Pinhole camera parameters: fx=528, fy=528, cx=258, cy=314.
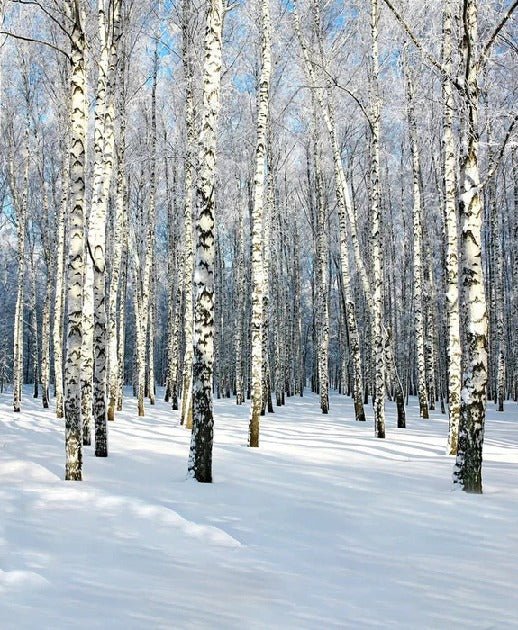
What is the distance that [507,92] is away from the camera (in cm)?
1315

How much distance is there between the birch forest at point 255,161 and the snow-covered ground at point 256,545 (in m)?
0.72

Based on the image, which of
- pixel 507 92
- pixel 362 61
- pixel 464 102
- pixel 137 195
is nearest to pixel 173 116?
pixel 137 195

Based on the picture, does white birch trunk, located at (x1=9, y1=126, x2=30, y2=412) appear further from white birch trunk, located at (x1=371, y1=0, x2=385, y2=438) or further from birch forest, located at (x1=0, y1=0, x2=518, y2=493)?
white birch trunk, located at (x1=371, y1=0, x2=385, y2=438)

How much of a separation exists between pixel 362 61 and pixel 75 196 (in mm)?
11841

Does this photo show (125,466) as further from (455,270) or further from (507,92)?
(507,92)

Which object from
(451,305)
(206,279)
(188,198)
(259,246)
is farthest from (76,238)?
(188,198)

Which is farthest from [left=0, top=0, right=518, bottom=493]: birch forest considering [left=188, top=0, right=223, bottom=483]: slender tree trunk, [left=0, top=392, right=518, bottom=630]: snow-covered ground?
[left=0, top=392, right=518, bottom=630]: snow-covered ground

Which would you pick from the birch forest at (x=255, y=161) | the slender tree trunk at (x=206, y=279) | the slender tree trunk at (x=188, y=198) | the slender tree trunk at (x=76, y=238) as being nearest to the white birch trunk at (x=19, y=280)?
the birch forest at (x=255, y=161)

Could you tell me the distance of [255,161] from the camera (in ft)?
44.0

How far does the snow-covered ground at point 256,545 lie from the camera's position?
3.03m

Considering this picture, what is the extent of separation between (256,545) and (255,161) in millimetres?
10792

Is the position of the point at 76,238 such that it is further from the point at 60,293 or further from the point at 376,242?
the point at 60,293

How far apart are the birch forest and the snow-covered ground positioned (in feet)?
2.36

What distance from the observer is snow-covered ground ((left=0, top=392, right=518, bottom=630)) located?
3.03 metres
